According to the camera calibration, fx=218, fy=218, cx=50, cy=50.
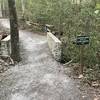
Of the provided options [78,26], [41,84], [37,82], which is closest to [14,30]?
[78,26]

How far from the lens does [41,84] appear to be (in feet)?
24.8

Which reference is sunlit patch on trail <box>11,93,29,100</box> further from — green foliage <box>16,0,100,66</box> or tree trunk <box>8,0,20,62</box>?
tree trunk <box>8,0,20,62</box>

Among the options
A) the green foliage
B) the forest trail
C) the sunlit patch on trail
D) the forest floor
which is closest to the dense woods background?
the green foliage

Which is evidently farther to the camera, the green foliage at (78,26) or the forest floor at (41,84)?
the green foliage at (78,26)

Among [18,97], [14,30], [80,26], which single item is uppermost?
[80,26]

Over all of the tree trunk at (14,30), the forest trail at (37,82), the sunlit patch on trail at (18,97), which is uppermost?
the tree trunk at (14,30)

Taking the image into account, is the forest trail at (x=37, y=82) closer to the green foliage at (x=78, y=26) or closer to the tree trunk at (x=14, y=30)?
the tree trunk at (x=14, y=30)

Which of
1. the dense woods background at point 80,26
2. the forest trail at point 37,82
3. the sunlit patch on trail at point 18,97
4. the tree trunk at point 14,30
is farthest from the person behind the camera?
the tree trunk at point 14,30

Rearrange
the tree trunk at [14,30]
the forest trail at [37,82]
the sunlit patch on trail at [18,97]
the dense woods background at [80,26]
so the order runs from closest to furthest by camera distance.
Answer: the sunlit patch on trail at [18,97], the forest trail at [37,82], the dense woods background at [80,26], the tree trunk at [14,30]

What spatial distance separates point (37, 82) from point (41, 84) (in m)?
0.28

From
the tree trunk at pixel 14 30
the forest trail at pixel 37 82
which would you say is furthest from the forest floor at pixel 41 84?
the tree trunk at pixel 14 30

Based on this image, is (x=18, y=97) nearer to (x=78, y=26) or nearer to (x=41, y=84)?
(x=41, y=84)

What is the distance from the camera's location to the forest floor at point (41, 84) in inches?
261

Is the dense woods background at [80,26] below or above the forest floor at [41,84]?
above
